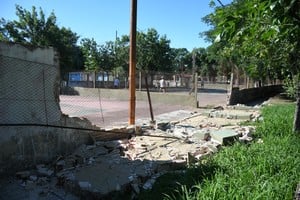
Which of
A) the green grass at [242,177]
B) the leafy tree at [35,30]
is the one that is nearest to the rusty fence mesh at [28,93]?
the green grass at [242,177]

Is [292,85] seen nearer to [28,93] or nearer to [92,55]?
[28,93]

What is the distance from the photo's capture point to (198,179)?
5250mm

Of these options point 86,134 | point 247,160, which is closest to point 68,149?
point 86,134

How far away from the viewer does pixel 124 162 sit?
6.63m

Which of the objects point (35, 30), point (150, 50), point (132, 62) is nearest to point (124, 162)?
point (132, 62)

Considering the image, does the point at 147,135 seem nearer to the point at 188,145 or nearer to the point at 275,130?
the point at 188,145

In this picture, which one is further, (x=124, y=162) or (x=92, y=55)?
(x=92, y=55)

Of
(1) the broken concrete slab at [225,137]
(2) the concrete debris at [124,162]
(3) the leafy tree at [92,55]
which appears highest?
(3) the leafy tree at [92,55]

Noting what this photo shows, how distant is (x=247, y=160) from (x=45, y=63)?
4138 millimetres

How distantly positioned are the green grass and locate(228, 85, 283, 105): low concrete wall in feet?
47.4

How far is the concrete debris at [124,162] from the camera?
5.65 m

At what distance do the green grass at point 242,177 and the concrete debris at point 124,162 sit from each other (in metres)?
0.57

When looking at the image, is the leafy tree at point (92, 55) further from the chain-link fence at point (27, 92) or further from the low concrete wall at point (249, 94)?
the chain-link fence at point (27, 92)

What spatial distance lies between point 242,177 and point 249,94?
2213cm
